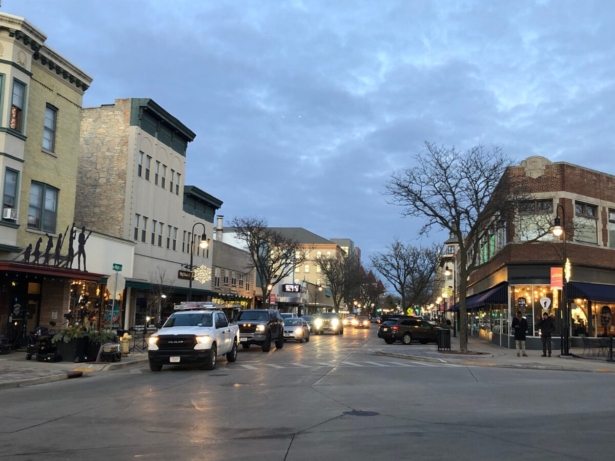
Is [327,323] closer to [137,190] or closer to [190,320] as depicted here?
[137,190]

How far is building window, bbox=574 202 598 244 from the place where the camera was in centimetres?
3189

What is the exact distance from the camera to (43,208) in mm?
24469

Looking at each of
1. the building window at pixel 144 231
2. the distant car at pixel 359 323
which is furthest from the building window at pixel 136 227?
the distant car at pixel 359 323

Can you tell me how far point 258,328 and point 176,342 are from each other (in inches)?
347

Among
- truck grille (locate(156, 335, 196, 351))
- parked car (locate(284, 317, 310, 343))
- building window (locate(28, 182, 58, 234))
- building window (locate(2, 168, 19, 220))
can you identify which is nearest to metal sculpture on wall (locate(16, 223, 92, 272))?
building window (locate(28, 182, 58, 234))

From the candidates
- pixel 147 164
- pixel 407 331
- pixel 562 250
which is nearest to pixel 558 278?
pixel 562 250

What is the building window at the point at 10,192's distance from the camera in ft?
72.4

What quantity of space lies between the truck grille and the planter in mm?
3471

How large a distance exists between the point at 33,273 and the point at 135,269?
14.7 metres

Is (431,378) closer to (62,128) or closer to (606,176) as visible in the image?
(62,128)

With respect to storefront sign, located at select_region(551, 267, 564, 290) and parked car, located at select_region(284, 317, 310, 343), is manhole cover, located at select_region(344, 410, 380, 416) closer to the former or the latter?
storefront sign, located at select_region(551, 267, 564, 290)

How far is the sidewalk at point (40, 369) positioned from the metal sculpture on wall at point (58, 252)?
3654 mm

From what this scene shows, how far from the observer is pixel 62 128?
25594 mm

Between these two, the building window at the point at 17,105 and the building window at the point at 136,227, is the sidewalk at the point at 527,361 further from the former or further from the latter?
the building window at the point at 17,105
